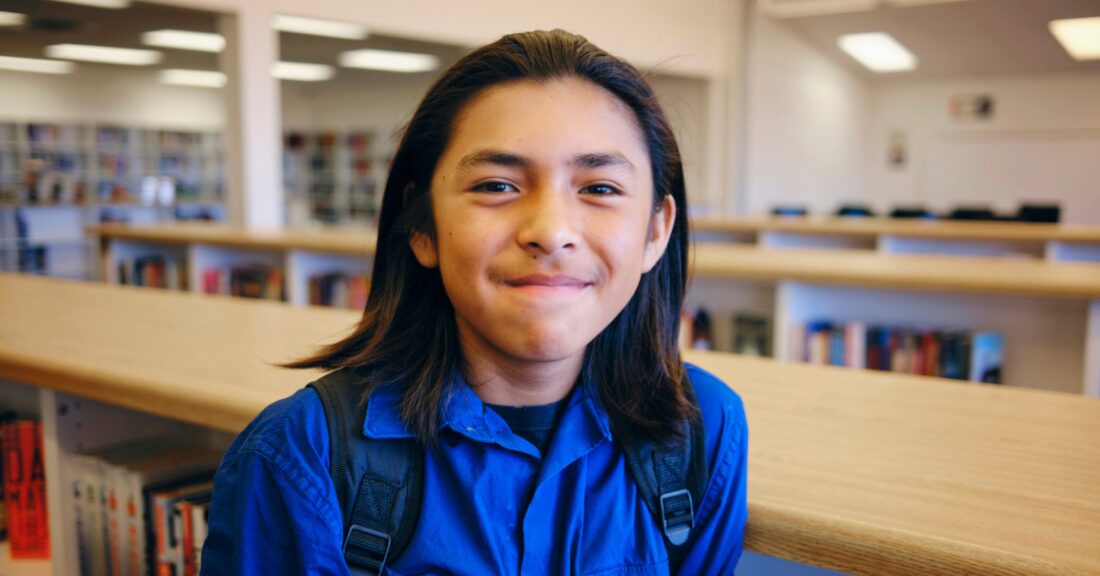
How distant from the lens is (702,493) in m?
0.89

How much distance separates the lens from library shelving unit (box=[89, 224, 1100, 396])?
8.09 feet

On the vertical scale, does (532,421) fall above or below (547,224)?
below

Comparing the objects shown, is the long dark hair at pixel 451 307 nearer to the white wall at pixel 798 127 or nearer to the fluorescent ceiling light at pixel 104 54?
the white wall at pixel 798 127

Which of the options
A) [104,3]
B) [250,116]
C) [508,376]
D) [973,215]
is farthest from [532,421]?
[104,3]

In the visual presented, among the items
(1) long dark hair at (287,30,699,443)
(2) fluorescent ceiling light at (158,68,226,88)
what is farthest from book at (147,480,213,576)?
(2) fluorescent ceiling light at (158,68,226,88)

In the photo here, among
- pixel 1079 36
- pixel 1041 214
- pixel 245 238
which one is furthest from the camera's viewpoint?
pixel 1079 36

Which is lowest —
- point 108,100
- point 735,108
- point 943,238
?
point 943,238

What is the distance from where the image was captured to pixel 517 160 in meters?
0.85

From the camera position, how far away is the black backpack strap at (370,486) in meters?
0.82

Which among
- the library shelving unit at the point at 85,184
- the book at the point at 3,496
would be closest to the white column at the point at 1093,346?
the book at the point at 3,496

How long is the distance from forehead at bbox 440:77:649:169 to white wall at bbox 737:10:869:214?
9329mm

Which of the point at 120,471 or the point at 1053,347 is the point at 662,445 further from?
the point at 1053,347

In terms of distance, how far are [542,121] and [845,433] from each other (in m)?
0.53

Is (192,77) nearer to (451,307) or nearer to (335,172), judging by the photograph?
(335,172)
